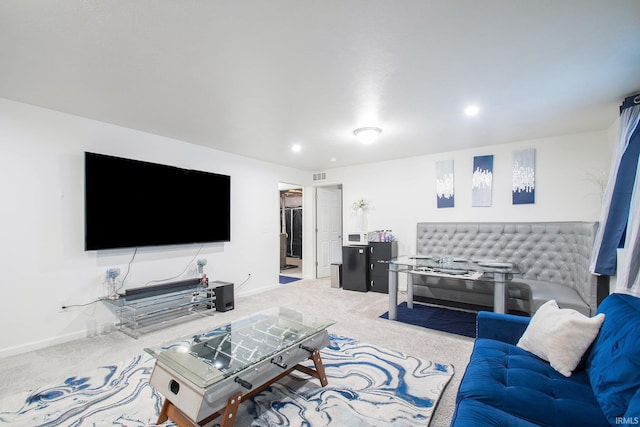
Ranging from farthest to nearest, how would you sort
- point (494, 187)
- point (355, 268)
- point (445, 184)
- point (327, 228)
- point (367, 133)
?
point (327, 228), point (355, 268), point (445, 184), point (494, 187), point (367, 133)

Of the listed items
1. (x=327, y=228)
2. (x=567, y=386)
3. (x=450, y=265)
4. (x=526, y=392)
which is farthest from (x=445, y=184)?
(x=526, y=392)

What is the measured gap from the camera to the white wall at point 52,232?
9.12 feet

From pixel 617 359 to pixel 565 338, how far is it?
1.06 feet

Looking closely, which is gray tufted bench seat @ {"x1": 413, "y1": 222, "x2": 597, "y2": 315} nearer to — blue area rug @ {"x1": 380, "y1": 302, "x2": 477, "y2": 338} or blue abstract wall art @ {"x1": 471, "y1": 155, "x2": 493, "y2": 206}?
blue area rug @ {"x1": 380, "y1": 302, "x2": 477, "y2": 338}

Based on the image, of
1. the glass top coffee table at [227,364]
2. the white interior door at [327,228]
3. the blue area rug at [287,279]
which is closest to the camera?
the glass top coffee table at [227,364]

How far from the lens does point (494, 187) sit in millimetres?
4496

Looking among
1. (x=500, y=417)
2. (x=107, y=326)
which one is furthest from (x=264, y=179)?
(x=500, y=417)

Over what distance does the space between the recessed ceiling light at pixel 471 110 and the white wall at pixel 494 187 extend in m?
1.29

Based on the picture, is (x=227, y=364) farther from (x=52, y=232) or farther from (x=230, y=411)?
(x=52, y=232)

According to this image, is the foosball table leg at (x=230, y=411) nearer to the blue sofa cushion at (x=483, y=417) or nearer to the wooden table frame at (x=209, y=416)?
the wooden table frame at (x=209, y=416)

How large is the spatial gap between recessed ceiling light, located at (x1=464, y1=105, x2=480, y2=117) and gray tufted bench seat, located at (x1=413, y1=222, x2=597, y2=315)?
6.07 feet

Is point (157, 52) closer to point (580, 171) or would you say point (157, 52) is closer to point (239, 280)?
point (239, 280)

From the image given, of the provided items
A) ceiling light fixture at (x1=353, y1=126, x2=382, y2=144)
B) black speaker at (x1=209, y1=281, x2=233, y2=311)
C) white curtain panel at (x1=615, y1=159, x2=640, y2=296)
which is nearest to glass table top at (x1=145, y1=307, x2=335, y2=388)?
black speaker at (x1=209, y1=281, x2=233, y2=311)

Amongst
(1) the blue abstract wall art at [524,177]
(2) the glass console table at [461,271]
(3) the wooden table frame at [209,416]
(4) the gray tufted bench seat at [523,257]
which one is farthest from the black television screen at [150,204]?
(1) the blue abstract wall art at [524,177]
